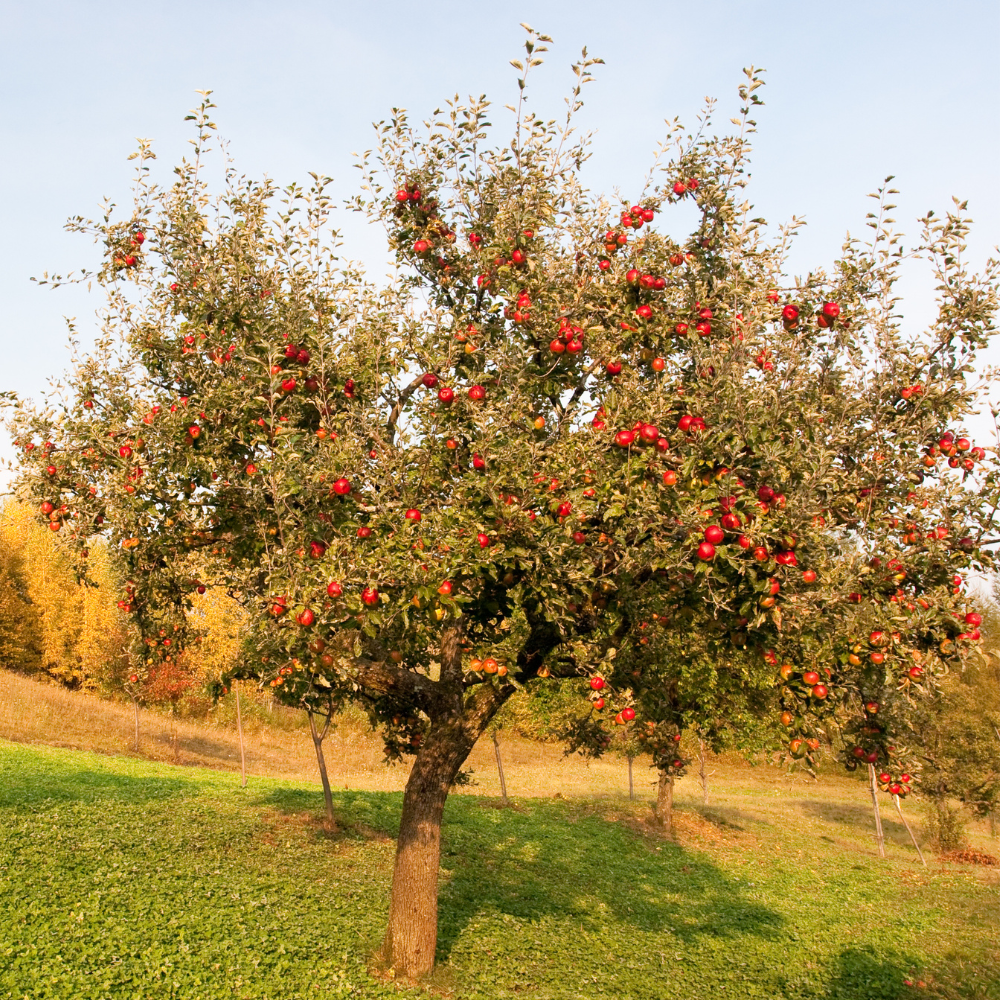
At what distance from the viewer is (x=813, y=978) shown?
14680 millimetres

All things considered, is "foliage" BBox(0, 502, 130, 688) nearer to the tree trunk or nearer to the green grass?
the green grass

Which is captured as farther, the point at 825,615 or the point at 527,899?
the point at 527,899

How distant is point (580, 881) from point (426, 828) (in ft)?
35.3

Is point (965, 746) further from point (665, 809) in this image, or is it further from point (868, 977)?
point (868, 977)

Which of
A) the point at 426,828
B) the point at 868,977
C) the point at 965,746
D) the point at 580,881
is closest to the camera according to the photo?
the point at 426,828

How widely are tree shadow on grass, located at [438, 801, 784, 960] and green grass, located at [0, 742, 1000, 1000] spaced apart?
9cm

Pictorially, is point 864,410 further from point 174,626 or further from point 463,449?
point 174,626

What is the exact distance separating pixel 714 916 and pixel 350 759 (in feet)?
83.0

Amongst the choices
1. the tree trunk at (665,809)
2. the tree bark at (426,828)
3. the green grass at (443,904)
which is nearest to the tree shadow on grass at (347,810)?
the green grass at (443,904)

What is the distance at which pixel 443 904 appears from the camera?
14773 mm

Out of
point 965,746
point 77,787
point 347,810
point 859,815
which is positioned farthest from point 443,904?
point 859,815

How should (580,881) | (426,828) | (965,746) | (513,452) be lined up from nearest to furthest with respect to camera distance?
(513,452)
(426,828)
(580,881)
(965,746)

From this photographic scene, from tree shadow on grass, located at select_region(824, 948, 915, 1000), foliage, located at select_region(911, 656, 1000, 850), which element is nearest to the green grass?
tree shadow on grass, located at select_region(824, 948, 915, 1000)

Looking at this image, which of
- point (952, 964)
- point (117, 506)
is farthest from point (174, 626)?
point (952, 964)
